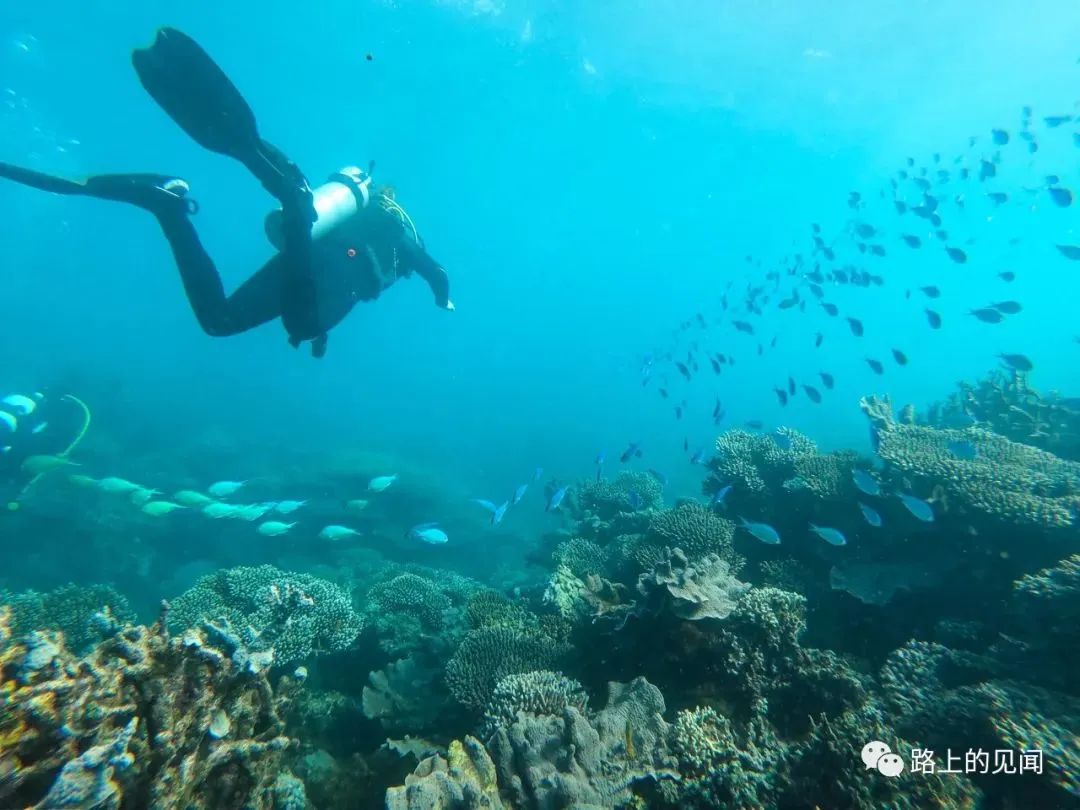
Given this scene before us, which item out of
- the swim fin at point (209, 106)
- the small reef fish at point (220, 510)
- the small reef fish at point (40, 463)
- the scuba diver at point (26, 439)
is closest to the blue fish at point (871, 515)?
the swim fin at point (209, 106)

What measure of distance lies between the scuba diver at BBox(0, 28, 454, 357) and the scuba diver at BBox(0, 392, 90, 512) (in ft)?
30.2

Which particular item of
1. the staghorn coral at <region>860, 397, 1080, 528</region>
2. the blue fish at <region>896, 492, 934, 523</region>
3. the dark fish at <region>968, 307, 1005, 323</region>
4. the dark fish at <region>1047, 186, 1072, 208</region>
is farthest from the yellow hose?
the dark fish at <region>1047, 186, 1072, 208</region>

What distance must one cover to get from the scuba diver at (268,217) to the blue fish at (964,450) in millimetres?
8808

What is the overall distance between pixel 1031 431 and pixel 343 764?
42.7 feet

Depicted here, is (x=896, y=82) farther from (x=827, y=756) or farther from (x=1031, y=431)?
(x=827, y=756)

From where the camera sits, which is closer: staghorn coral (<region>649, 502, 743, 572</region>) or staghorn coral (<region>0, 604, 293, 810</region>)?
staghorn coral (<region>0, 604, 293, 810</region>)

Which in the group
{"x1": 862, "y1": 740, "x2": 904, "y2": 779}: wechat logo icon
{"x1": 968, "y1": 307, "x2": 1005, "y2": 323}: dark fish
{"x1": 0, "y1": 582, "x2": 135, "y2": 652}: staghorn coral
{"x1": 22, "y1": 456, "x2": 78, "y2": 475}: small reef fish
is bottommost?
{"x1": 0, "y1": 582, "x2": 135, "y2": 652}: staghorn coral

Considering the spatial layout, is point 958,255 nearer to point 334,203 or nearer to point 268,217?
point 334,203

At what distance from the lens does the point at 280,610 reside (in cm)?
605

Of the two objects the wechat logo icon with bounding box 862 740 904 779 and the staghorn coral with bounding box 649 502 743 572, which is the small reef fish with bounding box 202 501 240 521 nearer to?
the staghorn coral with bounding box 649 502 743 572

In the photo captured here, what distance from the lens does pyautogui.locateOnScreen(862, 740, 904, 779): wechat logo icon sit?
302 cm

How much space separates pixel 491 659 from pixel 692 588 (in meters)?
2.14

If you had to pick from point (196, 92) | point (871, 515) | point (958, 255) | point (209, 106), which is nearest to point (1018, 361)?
point (958, 255)

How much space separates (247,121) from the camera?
18.4 ft
